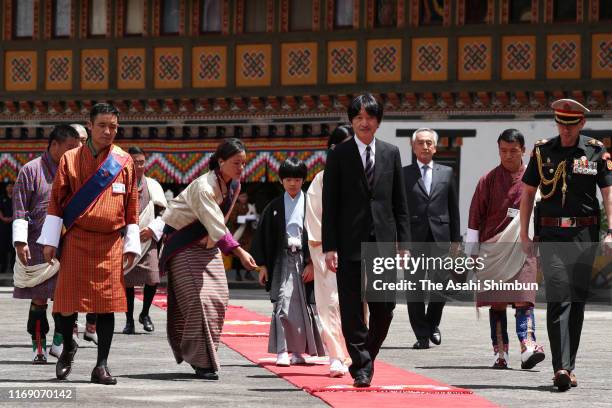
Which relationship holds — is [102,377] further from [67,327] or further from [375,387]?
[375,387]

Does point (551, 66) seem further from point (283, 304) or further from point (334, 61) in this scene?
point (283, 304)

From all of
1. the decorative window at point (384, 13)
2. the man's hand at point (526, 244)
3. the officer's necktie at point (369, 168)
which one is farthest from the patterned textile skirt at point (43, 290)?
the decorative window at point (384, 13)

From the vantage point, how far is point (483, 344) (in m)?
15.7

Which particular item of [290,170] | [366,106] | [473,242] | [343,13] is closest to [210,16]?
[343,13]

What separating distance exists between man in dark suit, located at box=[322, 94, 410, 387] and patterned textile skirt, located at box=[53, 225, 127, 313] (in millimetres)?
1364

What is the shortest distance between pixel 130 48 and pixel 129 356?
23.2 meters

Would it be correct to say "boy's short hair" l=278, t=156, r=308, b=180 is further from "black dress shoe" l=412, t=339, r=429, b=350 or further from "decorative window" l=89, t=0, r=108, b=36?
"decorative window" l=89, t=0, r=108, b=36

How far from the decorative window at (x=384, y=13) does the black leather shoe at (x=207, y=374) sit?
74.6 feet

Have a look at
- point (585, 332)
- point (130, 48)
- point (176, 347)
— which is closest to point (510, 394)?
point (176, 347)

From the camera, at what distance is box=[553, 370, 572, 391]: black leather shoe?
421 inches

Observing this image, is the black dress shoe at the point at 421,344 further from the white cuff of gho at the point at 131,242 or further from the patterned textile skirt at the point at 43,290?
the white cuff of gho at the point at 131,242

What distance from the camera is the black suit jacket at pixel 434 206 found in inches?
611

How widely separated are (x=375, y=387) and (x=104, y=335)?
1730 mm

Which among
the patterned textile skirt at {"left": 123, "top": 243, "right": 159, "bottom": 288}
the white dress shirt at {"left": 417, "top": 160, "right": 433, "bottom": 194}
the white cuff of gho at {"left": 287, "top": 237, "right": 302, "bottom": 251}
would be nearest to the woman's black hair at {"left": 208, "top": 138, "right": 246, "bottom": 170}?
the white cuff of gho at {"left": 287, "top": 237, "right": 302, "bottom": 251}
